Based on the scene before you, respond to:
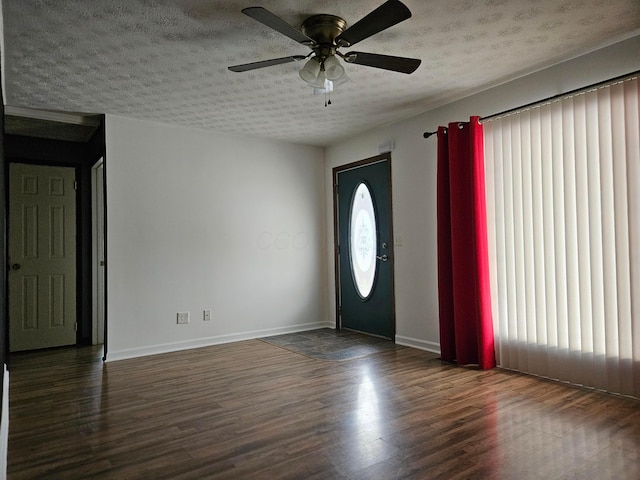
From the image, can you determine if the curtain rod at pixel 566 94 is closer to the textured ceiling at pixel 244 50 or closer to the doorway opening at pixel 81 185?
the textured ceiling at pixel 244 50

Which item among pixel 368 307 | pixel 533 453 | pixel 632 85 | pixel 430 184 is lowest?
pixel 533 453

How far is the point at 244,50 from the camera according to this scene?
2916 millimetres

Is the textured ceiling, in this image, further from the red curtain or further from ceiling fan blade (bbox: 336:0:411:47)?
the red curtain

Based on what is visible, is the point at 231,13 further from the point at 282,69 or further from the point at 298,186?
the point at 298,186

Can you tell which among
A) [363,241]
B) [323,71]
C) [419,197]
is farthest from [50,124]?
[419,197]

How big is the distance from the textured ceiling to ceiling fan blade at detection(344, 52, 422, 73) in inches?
8.9

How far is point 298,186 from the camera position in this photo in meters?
5.60

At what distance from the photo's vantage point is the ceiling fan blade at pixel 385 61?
100 inches

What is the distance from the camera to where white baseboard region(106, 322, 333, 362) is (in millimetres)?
4270

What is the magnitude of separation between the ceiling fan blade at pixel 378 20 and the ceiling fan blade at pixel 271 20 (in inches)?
10.4

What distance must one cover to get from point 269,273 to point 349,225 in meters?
1.19

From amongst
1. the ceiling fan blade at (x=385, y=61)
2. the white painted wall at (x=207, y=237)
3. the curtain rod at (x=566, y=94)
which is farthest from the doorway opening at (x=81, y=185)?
the curtain rod at (x=566, y=94)

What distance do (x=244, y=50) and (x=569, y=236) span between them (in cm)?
270

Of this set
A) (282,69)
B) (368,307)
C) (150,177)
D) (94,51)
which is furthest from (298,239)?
(94,51)
